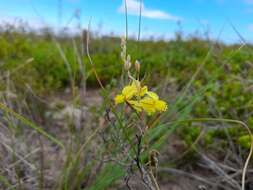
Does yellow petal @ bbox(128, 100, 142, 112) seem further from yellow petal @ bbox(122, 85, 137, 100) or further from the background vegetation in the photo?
the background vegetation

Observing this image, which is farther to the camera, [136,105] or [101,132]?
[101,132]

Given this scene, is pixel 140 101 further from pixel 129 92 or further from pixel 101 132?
pixel 101 132

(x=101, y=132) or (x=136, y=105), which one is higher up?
(x=136, y=105)

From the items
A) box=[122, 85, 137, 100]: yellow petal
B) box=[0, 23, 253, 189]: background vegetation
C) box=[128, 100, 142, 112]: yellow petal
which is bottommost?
box=[0, 23, 253, 189]: background vegetation

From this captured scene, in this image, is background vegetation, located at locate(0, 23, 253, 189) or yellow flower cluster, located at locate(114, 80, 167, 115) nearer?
yellow flower cluster, located at locate(114, 80, 167, 115)

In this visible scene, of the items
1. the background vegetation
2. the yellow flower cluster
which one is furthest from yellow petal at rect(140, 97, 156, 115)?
the background vegetation

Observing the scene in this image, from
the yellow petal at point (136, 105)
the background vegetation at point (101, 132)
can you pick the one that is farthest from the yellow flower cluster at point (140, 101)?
the background vegetation at point (101, 132)

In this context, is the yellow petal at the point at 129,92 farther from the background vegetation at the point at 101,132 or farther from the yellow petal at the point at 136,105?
the background vegetation at the point at 101,132

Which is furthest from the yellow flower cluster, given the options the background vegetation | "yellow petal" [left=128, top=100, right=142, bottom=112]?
the background vegetation

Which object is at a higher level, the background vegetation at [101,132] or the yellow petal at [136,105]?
the yellow petal at [136,105]

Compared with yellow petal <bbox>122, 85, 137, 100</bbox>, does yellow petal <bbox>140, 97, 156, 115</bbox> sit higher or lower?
lower

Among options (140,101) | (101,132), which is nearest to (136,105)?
(140,101)

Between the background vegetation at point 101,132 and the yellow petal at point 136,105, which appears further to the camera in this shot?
the background vegetation at point 101,132
